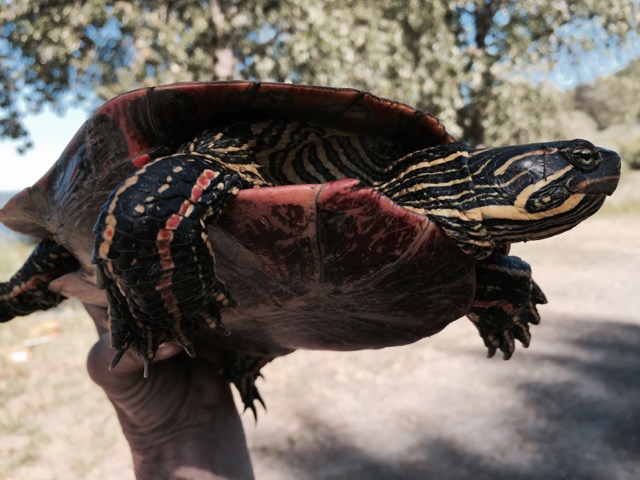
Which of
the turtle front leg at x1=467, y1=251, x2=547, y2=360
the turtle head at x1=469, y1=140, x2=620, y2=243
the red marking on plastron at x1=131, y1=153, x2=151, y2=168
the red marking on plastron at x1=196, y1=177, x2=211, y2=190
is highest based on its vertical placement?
the red marking on plastron at x1=131, y1=153, x2=151, y2=168

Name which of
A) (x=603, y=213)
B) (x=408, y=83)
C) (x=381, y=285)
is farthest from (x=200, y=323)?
(x=603, y=213)

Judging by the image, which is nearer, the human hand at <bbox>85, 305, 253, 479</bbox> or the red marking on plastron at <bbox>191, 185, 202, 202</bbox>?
the red marking on plastron at <bbox>191, 185, 202, 202</bbox>

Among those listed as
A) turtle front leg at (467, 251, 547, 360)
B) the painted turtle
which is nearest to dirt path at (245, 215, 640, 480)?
turtle front leg at (467, 251, 547, 360)

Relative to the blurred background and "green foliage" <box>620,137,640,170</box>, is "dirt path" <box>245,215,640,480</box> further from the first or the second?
"green foliage" <box>620,137,640,170</box>

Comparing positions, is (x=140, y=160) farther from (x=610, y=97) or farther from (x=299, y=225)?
(x=610, y=97)

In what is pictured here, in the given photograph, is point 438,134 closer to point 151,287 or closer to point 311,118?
point 311,118

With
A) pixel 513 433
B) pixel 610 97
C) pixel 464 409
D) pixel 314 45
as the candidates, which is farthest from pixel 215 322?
pixel 610 97
